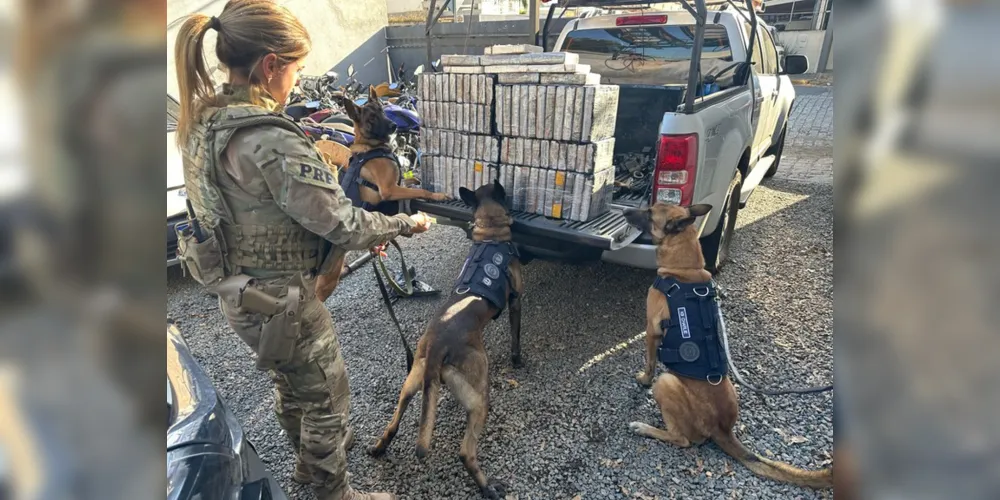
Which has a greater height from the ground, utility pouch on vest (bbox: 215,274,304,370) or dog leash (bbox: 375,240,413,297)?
utility pouch on vest (bbox: 215,274,304,370)

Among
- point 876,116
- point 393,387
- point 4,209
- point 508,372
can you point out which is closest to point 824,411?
point 508,372

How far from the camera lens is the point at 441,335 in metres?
2.63

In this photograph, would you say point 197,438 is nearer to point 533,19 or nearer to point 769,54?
point 533,19

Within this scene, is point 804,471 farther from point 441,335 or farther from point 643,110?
point 643,110

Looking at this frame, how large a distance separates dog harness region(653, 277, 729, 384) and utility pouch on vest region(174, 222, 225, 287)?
6.95 ft

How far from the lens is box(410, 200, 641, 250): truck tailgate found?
3.07 meters

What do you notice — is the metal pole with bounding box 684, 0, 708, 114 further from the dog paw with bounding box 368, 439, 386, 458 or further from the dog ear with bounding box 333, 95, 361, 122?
the dog paw with bounding box 368, 439, 386, 458

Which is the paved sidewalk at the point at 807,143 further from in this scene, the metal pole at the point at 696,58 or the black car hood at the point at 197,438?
the black car hood at the point at 197,438

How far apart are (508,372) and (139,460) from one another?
2.92 meters

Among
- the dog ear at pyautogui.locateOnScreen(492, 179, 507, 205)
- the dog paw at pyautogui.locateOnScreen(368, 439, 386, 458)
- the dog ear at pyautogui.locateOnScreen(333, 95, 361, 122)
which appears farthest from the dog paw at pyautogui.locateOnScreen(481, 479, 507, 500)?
the dog ear at pyautogui.locateOnScreen(333, 95, 361, 122)

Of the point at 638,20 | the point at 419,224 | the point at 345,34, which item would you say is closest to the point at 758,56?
the point at 638,20

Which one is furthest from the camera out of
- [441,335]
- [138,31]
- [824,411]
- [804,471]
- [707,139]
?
[707,139]

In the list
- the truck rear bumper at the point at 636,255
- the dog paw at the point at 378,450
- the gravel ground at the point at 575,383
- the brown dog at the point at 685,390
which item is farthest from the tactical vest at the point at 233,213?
the truck rear bumper at the point at 636,255

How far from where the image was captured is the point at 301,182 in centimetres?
178
